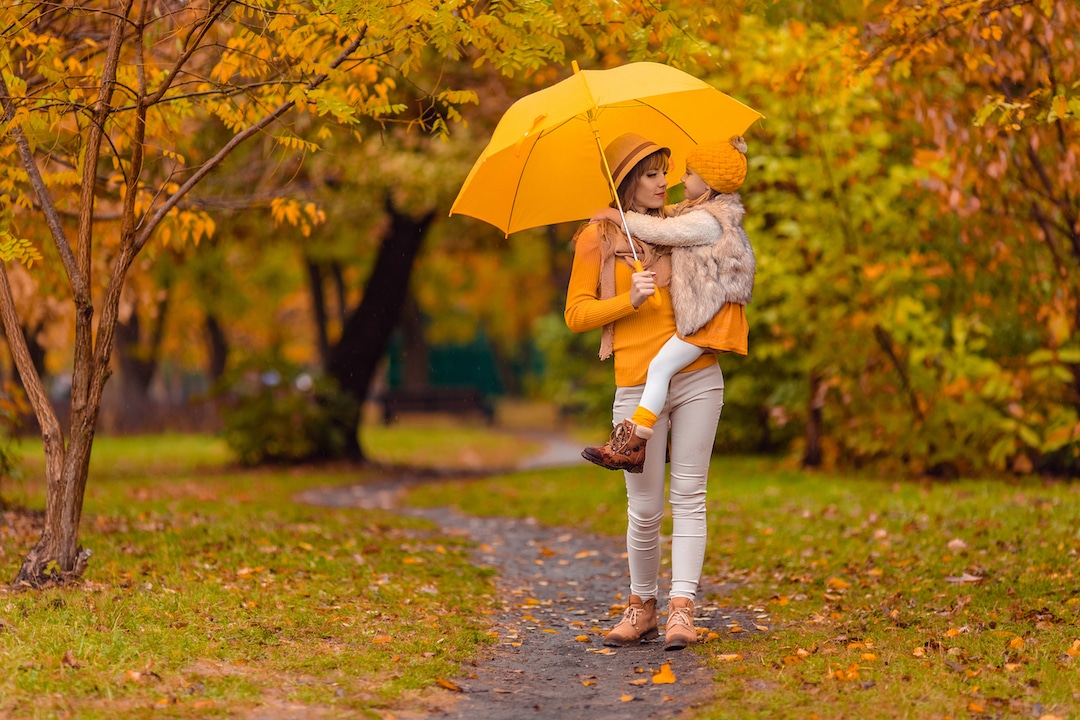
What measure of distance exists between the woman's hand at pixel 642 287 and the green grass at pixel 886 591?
147 centimetres

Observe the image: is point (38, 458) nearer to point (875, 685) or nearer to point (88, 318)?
point (88, 318)

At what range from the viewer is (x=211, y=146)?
498 inches

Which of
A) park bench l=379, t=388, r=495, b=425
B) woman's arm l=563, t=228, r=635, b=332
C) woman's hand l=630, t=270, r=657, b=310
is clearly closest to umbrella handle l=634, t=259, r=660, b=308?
woman's hand l=630, t=270, r=657, b=310

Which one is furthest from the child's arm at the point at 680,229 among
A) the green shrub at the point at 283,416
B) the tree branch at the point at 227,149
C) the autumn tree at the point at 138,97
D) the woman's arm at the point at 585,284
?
the green shrub at the point at 283,416

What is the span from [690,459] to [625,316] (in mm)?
652

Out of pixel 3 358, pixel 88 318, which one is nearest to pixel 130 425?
Answer: pixel 3 358

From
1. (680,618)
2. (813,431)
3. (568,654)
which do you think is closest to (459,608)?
(568,654)

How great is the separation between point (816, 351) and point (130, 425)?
16.8m

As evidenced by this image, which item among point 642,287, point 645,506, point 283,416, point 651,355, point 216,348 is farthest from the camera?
point 216,348

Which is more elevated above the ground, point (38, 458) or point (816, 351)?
point (816, 351)

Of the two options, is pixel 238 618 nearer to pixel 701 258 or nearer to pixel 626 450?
pixel 626 450

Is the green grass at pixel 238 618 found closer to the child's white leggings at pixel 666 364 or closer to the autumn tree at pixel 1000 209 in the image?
the child's white leggings at pixel 666 364

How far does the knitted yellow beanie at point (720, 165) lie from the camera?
4.47 m

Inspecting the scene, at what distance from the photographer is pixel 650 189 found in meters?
4.54
